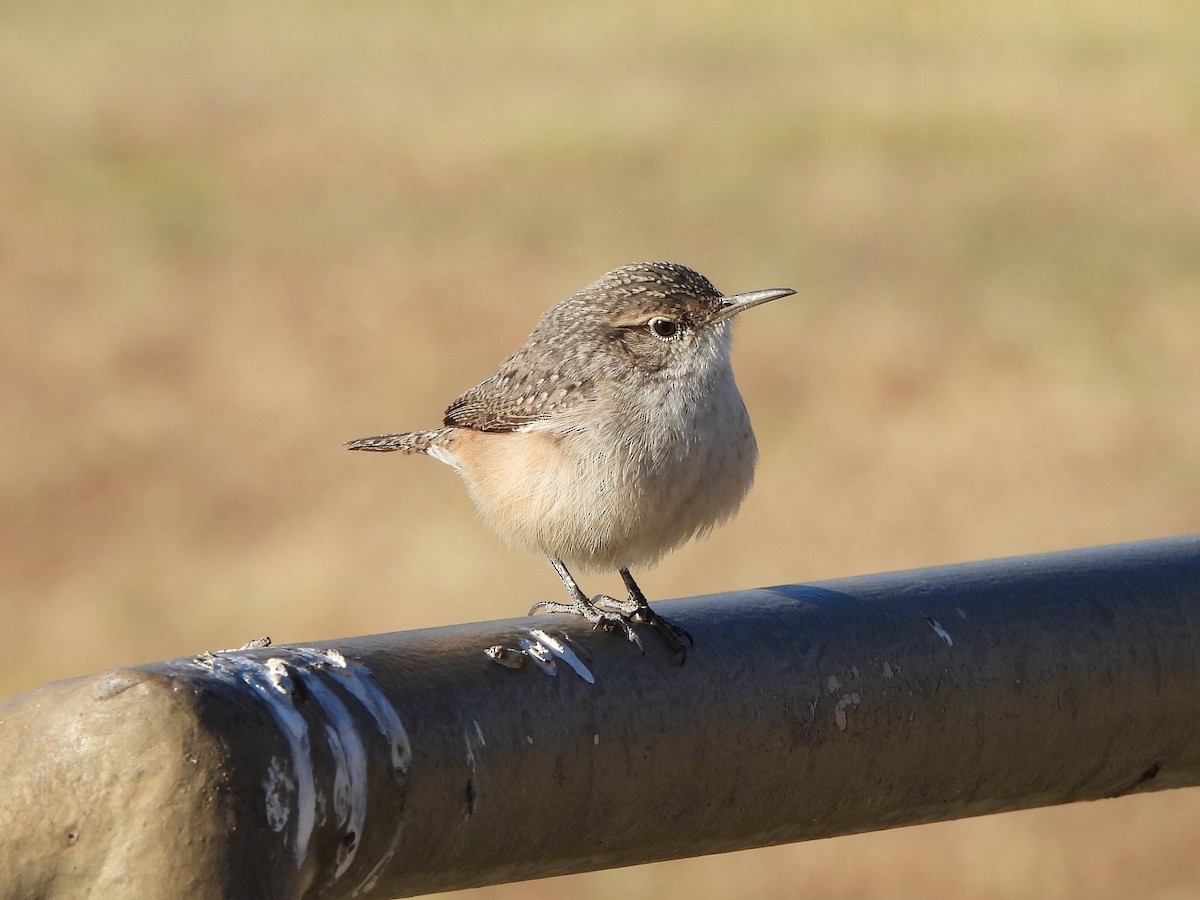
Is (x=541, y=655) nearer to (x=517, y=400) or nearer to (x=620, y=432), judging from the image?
(x=620, y=432)

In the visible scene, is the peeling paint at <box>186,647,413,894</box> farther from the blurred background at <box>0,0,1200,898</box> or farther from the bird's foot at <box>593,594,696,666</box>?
the blurred background at <box>0,0,1200,898</box>

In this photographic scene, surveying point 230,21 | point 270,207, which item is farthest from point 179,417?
point 230,21

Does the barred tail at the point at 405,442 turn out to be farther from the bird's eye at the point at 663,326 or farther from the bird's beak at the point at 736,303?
the bird's beak at the point at 736,303

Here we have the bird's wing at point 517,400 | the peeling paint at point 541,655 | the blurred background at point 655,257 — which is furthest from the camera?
the blurred background at point 655,257

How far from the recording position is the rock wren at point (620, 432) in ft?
14.8

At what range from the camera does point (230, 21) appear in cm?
2297

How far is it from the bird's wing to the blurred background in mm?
6077

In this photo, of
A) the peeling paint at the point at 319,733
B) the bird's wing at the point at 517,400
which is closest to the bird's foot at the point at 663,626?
the peeling paint at the point at 319,733

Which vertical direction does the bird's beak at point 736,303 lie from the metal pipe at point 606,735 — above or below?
above

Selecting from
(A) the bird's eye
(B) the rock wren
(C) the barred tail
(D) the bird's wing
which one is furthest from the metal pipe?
(C) the barred tail

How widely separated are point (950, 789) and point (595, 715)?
82cm

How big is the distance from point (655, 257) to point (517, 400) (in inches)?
460

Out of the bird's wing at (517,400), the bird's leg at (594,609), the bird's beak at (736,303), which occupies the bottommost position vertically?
the bird's leg at (594,609)

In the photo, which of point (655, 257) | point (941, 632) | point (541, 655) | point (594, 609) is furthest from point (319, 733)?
point (655, 257)
